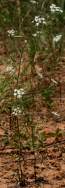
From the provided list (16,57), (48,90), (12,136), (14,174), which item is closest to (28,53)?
(16,57)

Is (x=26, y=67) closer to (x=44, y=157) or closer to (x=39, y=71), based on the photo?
(x=39, y=71)

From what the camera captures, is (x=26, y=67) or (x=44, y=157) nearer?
(x=44, y=157)

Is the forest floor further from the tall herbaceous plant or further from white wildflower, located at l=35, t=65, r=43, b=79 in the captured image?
white wildflower, located at l=35, t=65, r=43, b=79

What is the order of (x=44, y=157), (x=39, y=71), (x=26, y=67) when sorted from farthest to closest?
(x=39, y=71) → (x=26, y=67) → (x=44, y=157)

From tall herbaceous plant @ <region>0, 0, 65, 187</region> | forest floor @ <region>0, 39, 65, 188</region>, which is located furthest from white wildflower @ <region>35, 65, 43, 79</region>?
forest floor @ <region>0, 39, 65, 188</region>

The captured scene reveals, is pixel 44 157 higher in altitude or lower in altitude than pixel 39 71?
higher

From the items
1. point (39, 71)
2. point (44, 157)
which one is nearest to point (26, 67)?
point (39, 71)

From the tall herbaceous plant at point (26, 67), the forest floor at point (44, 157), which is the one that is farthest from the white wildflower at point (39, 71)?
the forest floor at point (44, 157)

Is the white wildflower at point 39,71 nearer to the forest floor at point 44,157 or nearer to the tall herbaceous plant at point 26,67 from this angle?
the tall herbaceous plant at point 26,67

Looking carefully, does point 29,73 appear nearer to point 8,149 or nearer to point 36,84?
point 36,84
